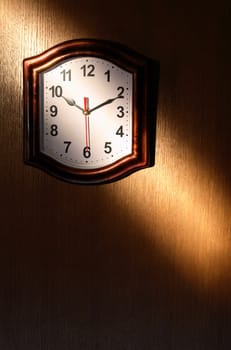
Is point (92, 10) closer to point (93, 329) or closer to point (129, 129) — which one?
point (129, 129)

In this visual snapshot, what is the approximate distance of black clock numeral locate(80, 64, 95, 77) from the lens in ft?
5.13

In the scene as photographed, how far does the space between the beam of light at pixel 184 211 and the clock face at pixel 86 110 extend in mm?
123

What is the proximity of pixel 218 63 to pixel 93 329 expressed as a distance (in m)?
0.90

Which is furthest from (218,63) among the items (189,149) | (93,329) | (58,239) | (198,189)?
(93,329)

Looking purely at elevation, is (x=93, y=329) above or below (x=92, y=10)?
below

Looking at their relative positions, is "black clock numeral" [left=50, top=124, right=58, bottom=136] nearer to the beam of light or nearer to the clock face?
the clock face

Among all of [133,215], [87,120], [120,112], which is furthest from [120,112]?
[133,215]

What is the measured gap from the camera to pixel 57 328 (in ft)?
5.45

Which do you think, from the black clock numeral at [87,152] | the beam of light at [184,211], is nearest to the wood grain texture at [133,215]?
the beam of light at [184,211]

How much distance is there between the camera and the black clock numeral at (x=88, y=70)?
1563mm

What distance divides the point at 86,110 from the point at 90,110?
0.04 ft

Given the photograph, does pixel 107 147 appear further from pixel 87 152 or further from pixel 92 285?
pixel 92 285

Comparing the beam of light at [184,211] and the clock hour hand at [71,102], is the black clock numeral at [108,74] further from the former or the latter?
the beam of light at [184,211]

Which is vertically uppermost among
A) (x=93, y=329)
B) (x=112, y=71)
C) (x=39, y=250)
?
(x=112, y=71)
